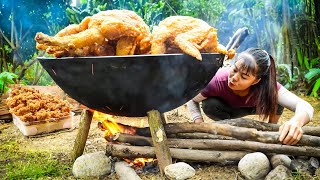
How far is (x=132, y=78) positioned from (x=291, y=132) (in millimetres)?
1276

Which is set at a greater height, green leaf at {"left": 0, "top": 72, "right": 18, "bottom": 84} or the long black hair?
the long black hair

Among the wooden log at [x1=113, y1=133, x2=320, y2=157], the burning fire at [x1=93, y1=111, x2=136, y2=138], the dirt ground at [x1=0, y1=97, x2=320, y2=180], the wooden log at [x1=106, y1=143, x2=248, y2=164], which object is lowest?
the dirt ground at [x1=0, y1=97, x2=320, y2=180]

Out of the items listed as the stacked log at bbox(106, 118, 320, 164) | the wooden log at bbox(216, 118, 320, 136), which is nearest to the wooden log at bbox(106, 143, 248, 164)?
the stacked log at bbox(106, 118, 320, 164)

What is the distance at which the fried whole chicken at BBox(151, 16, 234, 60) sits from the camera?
6.81 feet

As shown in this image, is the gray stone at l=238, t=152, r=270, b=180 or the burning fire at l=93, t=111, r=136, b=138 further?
the burning fire at l=93, t=111, r=136, b=138

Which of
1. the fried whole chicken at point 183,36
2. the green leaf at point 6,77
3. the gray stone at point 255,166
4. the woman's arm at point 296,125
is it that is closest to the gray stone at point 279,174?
the gray stone at point 255,166

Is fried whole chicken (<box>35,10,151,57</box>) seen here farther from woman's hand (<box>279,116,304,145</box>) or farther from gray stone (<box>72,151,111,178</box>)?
woman's hand (<box>279,116,304,145</box>)

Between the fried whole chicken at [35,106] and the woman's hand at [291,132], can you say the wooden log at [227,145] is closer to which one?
the woman's hand at [291,132]

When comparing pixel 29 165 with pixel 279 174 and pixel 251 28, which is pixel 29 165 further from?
pixel 251 28

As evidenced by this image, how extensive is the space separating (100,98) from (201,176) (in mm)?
998

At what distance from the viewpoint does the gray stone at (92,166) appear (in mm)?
2361

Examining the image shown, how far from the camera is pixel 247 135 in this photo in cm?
238

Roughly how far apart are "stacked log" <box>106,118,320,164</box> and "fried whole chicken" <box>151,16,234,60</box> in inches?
27.9

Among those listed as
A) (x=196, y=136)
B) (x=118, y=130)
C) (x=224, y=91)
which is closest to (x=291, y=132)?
(x=196, y=136)
